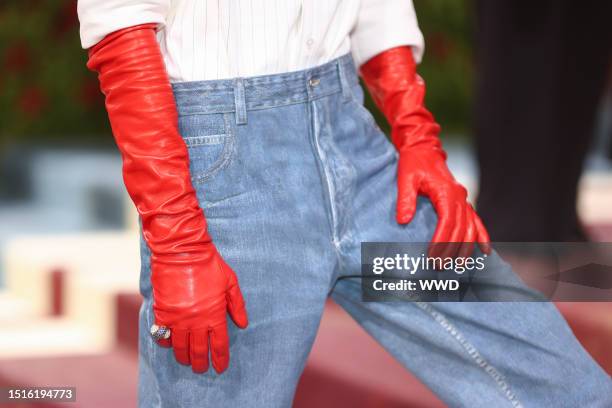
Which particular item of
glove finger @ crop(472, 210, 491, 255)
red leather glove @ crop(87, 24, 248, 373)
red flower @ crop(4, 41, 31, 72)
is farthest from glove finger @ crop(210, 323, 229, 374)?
red flower @ crop(4, 41, 31, 72)

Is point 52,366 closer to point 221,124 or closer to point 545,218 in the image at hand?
point 545,218

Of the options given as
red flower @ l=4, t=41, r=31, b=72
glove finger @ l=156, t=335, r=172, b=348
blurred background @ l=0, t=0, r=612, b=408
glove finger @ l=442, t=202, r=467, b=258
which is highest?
glove finger @ l=442, t=202, r=467, b=258

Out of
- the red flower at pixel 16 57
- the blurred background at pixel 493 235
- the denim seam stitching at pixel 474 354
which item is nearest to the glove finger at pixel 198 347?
the denim seam stitching at pixel 474 354

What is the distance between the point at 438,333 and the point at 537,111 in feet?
5.08

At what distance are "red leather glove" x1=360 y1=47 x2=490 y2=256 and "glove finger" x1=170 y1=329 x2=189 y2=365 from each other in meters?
0.33

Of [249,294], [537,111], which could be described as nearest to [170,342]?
[249,294]

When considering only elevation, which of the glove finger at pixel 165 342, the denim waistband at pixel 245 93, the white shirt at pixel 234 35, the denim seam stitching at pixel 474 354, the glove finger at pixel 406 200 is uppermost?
the white shirt at pixel 234 35

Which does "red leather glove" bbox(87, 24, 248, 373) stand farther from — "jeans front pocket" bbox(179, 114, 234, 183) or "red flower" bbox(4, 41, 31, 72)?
"red flower" bbox(4, 41, 31, 72)

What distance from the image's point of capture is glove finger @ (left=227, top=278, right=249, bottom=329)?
1282 mm

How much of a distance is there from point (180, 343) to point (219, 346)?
48mm

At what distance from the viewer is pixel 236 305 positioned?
1283mm

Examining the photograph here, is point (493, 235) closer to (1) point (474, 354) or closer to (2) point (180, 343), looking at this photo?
(1) point (474, 354)

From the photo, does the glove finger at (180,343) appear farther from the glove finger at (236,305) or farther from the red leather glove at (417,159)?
the red leather glove at (417,159)

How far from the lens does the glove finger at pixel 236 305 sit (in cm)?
128
